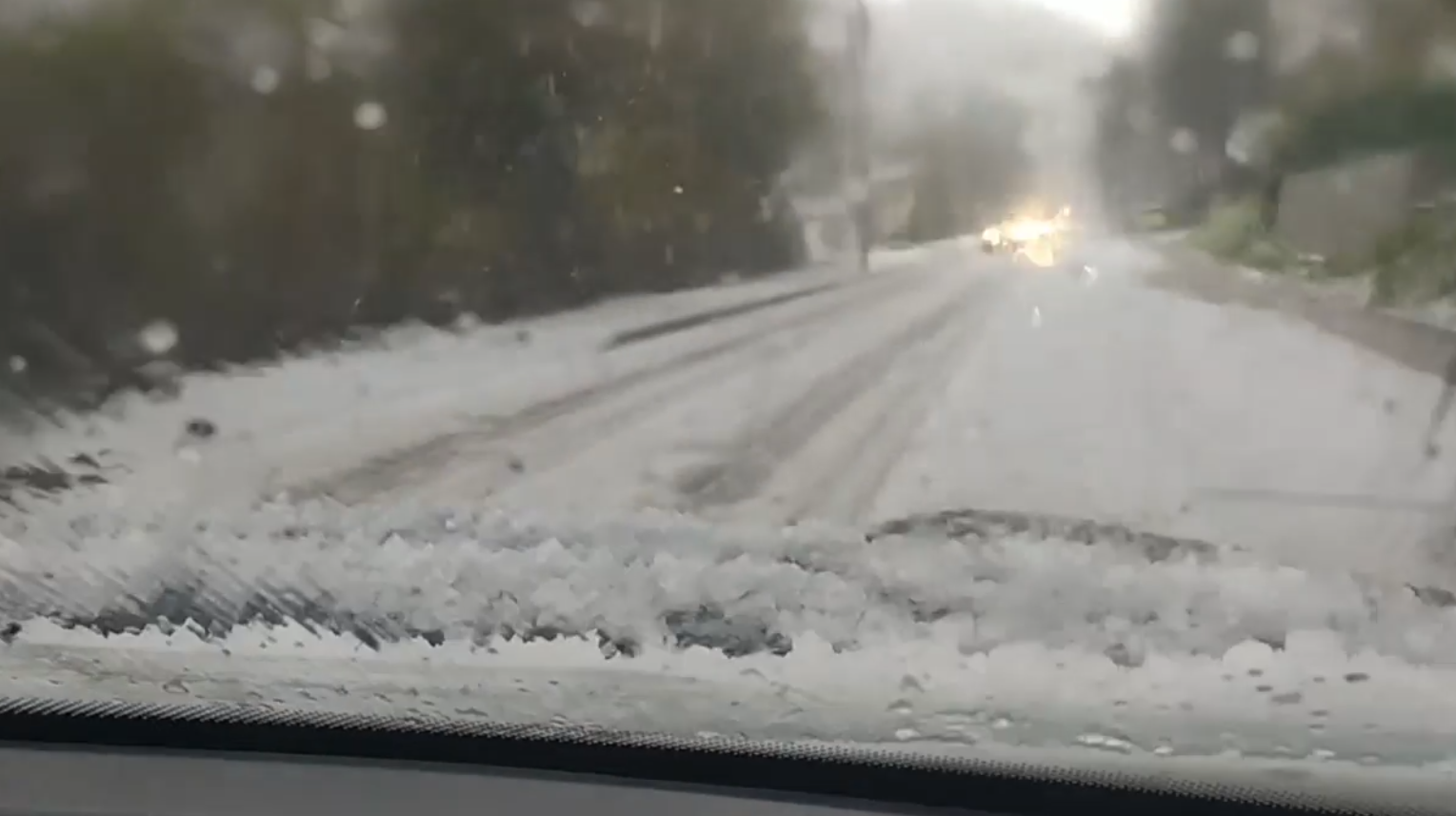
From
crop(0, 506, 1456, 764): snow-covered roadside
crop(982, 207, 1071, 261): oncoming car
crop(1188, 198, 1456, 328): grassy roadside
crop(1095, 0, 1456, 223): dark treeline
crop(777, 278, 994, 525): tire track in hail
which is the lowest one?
crop(0, 506, 1456, 764): snow-covered roadside

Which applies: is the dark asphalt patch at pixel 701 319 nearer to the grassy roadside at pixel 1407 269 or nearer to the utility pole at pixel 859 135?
the utility pole at pixel 859 135

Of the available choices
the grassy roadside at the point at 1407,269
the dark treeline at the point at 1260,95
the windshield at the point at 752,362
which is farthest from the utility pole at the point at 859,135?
the grassy roadside at the point at 1407,269

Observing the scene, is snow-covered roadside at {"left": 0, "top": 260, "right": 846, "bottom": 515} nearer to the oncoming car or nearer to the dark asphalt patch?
the dark asphalt patch

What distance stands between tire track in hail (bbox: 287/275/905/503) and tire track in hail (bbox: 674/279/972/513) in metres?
0.04

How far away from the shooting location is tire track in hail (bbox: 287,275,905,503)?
101 centimetres

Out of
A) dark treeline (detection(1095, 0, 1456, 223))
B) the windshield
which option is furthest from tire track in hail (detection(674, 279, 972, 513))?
dark treeline (detection(1095, 0, 1456, 223))

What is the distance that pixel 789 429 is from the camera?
101 cm

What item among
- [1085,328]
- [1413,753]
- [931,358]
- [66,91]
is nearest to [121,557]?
[66,91]

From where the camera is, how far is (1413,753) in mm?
933

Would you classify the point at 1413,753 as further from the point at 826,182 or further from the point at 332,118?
the point at 332,118

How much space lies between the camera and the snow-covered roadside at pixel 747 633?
0.94 m

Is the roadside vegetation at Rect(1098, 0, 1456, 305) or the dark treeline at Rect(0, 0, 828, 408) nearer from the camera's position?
the roadside vegetation at Rect(1098, 0, 1456, 305)

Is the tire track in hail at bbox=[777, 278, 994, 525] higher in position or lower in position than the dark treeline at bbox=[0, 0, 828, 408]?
lower

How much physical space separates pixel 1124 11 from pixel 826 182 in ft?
0.79
